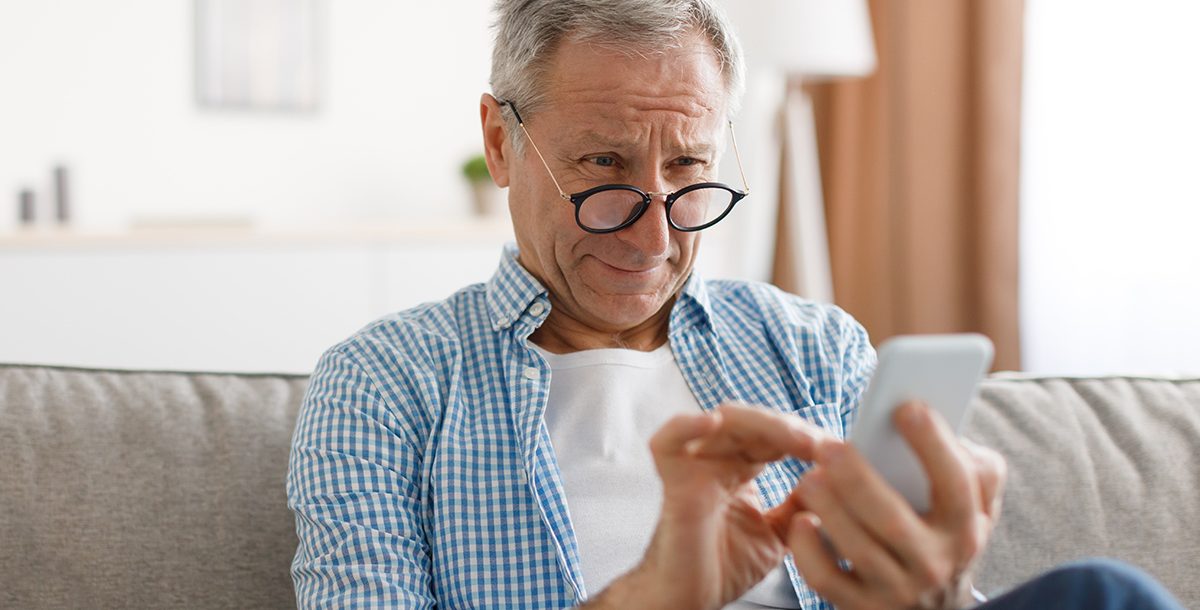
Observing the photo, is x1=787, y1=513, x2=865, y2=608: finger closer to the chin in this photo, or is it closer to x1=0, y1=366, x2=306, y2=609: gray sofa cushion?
the chin

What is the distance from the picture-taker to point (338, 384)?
1277mm

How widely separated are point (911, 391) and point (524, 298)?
2.15ft

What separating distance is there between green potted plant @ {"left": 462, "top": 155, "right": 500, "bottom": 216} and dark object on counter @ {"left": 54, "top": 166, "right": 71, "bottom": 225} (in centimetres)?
126

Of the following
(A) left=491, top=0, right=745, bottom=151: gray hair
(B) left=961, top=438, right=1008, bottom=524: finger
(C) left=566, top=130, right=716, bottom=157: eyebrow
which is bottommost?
(B) left=961, top=438, right=1008, bottom=524: finger

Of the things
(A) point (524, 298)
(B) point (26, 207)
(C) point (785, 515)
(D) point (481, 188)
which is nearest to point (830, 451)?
(C) point (785, 515)

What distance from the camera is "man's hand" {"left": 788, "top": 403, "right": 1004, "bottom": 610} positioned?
2.72 feet

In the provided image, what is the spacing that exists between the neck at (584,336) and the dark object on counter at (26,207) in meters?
2.53

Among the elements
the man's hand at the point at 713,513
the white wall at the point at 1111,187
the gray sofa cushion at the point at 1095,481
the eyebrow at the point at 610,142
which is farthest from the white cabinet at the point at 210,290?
the man's hand at the point at 713,513

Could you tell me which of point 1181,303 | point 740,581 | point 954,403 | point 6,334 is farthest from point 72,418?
point 1181,303

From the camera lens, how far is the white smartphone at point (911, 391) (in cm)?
82

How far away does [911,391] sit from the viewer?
836mm

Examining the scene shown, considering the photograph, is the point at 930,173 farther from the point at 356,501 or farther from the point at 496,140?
the point at 356,501

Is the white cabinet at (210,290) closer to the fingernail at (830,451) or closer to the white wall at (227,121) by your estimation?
the white wall at (227,121)

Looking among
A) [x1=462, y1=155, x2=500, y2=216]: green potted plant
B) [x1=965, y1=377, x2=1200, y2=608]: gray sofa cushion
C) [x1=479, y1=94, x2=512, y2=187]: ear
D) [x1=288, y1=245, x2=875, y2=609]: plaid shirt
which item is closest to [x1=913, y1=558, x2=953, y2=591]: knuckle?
[x1=288, y1=245, x2=875, y2=609]: plaid shirt
